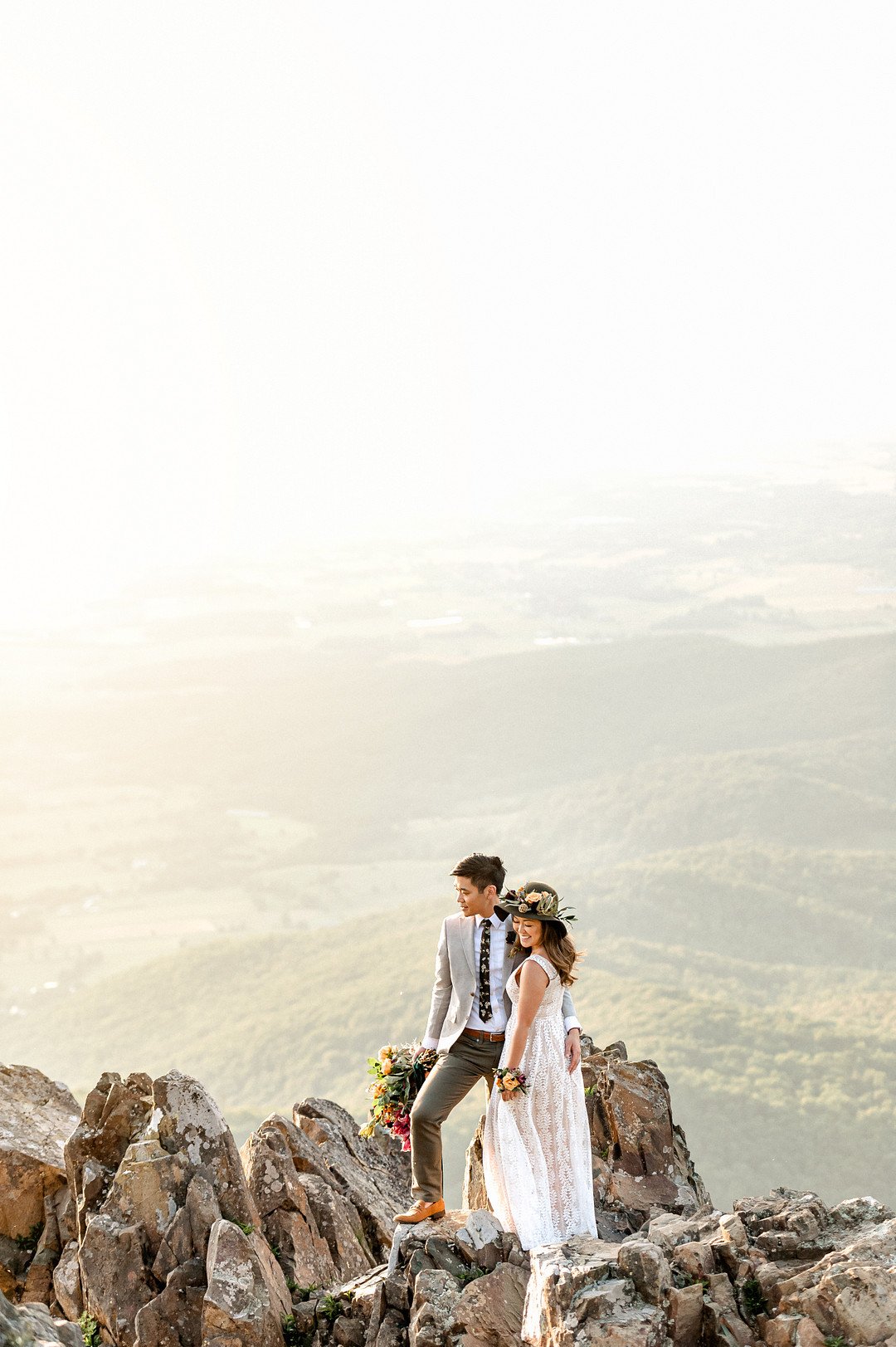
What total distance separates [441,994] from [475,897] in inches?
47.1

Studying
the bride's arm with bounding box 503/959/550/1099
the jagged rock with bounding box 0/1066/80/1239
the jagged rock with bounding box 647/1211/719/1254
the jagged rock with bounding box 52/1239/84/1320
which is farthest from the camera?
the jagged rock with bounding box 0/1066/80/1239

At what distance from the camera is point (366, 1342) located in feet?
37.9

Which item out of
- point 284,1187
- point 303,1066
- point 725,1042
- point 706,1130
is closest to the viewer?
point 284,1187

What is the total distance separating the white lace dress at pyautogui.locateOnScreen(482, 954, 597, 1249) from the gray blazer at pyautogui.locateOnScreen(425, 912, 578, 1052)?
11.1 inches

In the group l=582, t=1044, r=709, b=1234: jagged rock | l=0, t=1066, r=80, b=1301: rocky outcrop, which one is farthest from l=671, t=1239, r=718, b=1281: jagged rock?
l=0, t=1066, r=80, b=1301: rocky outcrop

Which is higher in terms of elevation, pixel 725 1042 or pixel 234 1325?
pixel 234 1325

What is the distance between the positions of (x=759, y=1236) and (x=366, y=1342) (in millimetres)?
4046

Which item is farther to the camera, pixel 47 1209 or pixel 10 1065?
pixel 10 1065

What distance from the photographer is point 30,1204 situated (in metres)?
15.8

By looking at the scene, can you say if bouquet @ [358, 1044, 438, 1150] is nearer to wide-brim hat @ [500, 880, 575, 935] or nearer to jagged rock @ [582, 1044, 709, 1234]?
wide-brim hat @ [500, 880, 575, 935]

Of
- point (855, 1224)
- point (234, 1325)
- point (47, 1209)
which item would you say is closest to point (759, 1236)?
point (855, 1224)

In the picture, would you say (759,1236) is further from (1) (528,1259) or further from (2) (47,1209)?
(2) (47,1209)

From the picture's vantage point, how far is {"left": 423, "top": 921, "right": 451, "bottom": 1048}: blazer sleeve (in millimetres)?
12234

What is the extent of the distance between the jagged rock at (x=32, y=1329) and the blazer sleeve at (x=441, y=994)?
14.1 feet
